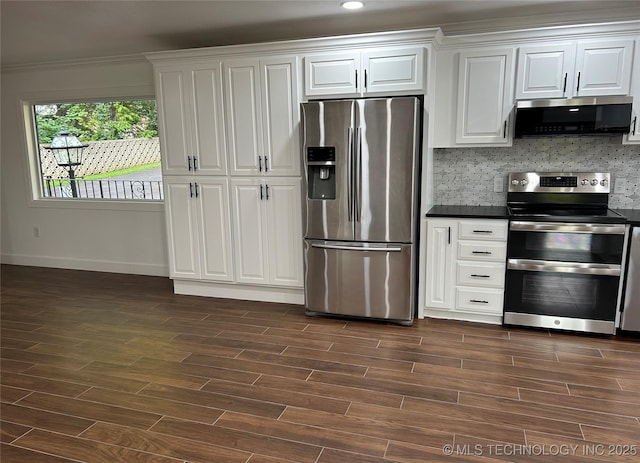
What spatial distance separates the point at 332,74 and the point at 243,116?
83cm

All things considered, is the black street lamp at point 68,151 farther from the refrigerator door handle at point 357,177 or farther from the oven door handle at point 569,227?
the oven door handle at point 569,227

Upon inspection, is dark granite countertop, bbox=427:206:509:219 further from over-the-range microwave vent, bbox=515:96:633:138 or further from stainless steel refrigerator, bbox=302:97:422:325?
over-the-range microwave vent, bbox=515:96:633:138

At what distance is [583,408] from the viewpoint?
7.84 ft

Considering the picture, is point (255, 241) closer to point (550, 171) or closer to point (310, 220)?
point (310, 220)

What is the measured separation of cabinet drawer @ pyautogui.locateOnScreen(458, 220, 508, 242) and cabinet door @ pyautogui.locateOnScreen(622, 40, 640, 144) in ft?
3.49

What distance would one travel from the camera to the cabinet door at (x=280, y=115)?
Answer: 3.67 m

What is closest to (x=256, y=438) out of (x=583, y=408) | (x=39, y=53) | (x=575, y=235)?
(x=583, y=408)

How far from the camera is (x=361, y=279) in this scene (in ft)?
11.7

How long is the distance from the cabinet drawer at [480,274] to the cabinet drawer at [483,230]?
203 millimetres

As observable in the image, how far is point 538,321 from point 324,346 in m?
1.58

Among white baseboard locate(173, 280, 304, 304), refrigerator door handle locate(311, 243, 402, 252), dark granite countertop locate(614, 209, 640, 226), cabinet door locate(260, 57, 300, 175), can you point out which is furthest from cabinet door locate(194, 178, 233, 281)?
dark granite countertop locate(614, 209, 640, 226)

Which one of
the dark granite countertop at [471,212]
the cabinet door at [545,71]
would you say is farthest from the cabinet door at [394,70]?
the dark granite countertop at [471,212]

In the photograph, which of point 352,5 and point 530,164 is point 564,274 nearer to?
point 530,164

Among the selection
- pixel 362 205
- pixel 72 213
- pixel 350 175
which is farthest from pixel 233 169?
pixel 72 213
